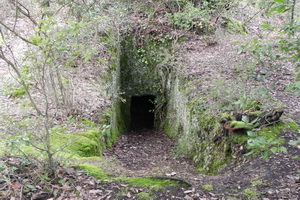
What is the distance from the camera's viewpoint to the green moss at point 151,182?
336cm

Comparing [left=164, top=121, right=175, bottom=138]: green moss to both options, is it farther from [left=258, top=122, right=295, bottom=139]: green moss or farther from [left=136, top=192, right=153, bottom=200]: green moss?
[left=136, top=192, right=153, bottom=200]: green moss

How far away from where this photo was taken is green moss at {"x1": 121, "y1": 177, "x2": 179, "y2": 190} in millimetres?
Result: 3357

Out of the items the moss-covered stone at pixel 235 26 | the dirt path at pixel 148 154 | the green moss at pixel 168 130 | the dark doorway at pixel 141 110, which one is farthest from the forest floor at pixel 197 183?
the dark doorway at pixel 141 110

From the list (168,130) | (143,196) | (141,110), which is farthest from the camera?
(141,110)

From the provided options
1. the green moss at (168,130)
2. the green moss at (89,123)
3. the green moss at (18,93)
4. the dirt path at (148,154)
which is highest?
the green moss at (18,93)

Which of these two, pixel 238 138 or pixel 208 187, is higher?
pixel 238 138

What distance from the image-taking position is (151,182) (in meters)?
3.50

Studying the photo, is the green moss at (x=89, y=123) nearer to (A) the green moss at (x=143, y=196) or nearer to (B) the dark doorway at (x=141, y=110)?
(A) the green moss at (x=143, y=196)

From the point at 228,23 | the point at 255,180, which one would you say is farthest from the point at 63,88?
the point at 228,23

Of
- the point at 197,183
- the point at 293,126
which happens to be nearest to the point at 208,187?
the point at 197,183

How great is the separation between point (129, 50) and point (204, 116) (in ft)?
20.1

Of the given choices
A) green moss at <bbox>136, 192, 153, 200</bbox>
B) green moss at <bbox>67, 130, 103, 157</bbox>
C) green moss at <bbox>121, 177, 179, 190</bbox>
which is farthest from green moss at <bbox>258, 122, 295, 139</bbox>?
green moss at <bbox>67, 130, 103, 157</bbox>

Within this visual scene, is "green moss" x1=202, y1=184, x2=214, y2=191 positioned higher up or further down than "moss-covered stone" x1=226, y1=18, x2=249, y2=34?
further down

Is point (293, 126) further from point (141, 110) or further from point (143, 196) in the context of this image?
point (141, 110)
